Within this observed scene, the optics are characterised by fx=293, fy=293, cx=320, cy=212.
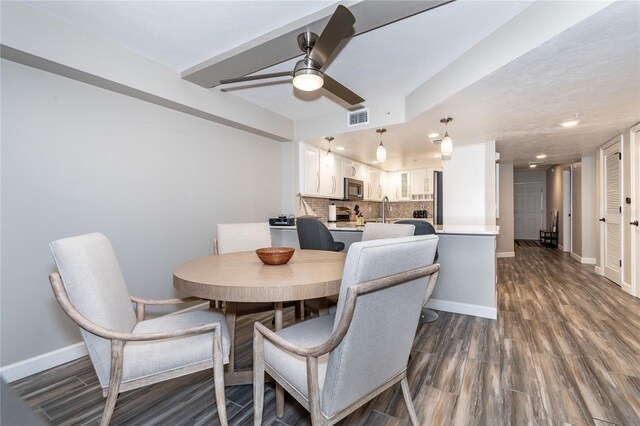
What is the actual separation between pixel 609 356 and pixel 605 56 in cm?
216

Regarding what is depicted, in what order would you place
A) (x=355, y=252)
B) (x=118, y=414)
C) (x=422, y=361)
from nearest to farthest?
1. (x=355, y=252)
2. (x=118, y=414)
3. (x=422, y=361)

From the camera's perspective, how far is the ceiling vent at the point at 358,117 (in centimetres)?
368

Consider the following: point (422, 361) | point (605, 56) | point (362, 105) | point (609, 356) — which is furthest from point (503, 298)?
point (362, 105)

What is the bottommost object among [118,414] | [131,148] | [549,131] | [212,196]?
[118,414]

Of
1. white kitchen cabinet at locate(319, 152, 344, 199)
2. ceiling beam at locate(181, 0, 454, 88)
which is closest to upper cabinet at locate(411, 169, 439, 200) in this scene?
white kitchen cabinet at locate(319, 152, 344, 199)

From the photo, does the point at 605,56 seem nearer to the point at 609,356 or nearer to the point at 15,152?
the point at 609,356

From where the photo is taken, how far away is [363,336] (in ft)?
3.37

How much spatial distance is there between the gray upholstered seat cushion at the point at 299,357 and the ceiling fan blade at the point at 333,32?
1623 mm

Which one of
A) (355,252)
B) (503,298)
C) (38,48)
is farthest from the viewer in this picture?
(503,298)

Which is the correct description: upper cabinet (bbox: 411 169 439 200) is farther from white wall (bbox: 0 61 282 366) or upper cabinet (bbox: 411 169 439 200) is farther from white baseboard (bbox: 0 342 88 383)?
white baseboard (bbox: 0 342 88 383)

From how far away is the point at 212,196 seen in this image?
3334mm

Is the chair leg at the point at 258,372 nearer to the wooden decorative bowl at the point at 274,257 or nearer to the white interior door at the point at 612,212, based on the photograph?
the wooden decorative bowl at the point at 274,257

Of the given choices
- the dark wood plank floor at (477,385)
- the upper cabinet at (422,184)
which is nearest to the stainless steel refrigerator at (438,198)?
the upper cabinet at (422,184)

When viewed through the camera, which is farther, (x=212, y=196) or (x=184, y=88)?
(x=212, y=196)
